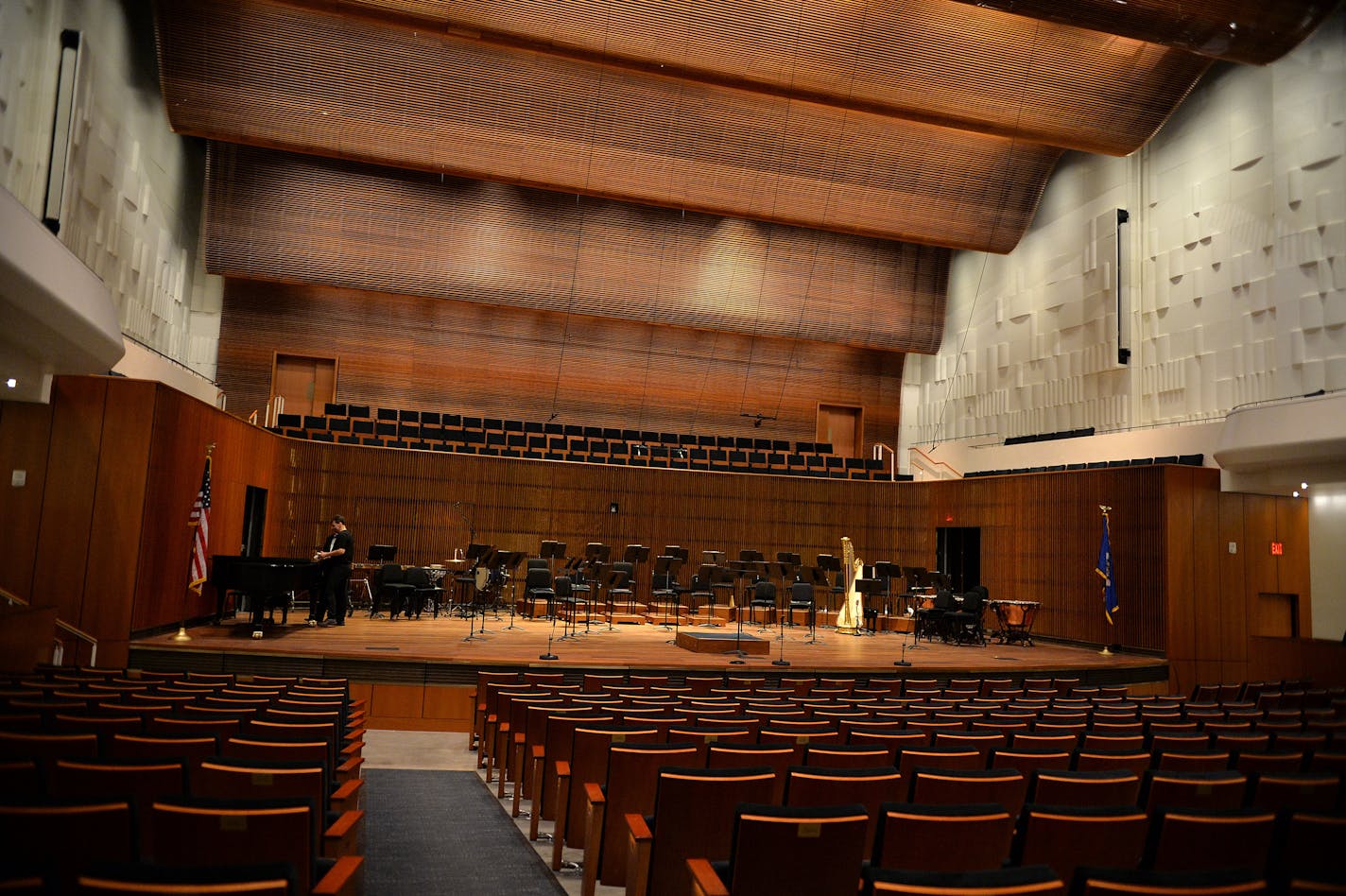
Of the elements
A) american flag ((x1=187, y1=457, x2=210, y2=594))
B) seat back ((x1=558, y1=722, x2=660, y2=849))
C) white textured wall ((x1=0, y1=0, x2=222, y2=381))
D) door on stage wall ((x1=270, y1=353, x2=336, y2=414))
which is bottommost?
seat back ((x1=558, y1=722, x2=660, y2=849))

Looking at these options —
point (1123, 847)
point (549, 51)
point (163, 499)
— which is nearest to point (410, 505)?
point (163, 499)

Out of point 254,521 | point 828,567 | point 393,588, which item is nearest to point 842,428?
point 828,567

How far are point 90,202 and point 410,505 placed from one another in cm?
648

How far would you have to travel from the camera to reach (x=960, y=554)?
1617cm

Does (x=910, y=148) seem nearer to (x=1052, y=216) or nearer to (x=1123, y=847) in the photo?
(x=1052, y=216)

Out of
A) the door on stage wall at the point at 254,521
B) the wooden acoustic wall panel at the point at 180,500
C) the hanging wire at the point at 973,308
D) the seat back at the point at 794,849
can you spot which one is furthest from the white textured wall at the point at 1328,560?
the door on stage wall at the point at 254,521

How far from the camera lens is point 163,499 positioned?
8.97m

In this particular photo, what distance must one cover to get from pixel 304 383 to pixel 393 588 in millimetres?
7596

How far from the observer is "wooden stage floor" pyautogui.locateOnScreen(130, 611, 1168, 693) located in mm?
7973

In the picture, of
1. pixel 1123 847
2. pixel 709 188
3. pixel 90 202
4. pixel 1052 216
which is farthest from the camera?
pixel 1052 216

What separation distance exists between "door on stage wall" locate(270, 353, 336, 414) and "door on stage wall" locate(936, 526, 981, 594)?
12.5 metres

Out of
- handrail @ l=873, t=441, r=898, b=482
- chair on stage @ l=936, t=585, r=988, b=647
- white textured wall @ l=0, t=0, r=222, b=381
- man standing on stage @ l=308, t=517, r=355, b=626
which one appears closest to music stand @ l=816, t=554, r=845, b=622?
chair on stage @ l=936, t=585, r=988, b=647

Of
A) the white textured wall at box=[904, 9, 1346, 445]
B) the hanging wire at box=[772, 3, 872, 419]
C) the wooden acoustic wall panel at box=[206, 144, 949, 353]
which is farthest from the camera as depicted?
the wooden acoustic wall panel at box=[206, 144, 949, 353]

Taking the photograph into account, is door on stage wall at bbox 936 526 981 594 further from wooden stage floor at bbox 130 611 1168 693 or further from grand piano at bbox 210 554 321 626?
grand piano at bbox 210 554 321 626
